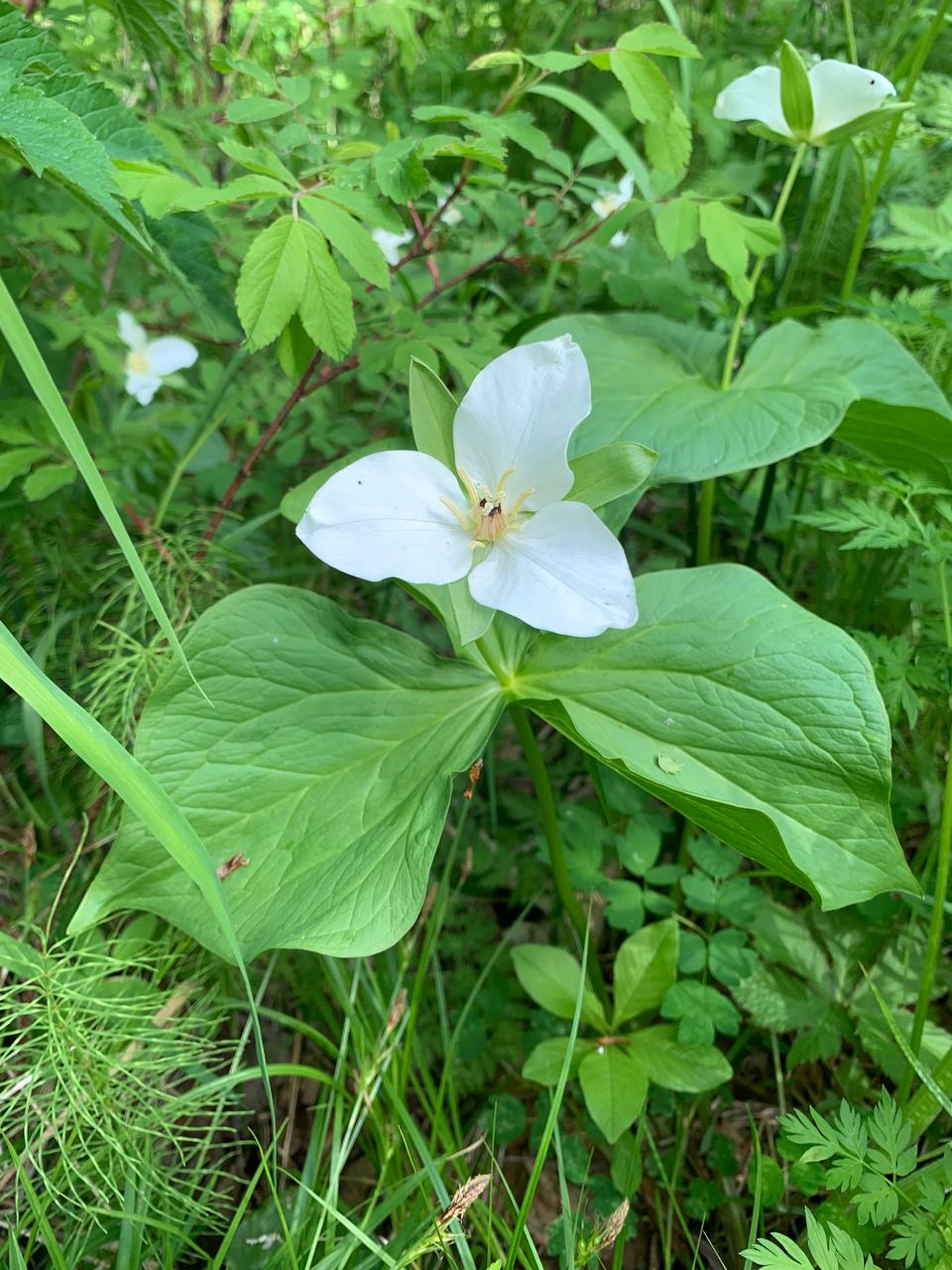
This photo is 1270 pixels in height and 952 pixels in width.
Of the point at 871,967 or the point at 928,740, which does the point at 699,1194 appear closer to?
the point at 871,967

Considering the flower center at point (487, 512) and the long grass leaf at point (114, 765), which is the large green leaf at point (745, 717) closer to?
the flower center at point (487, 512)

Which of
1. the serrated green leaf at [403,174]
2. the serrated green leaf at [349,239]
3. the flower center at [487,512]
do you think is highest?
the serrated green leaf at [403,174]

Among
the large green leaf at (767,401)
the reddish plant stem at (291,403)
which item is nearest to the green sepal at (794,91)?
the large green leaf at (767,401)

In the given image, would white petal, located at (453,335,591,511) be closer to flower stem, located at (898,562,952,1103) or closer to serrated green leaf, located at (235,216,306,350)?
serrated green leaf, located at (235,216,306,350)

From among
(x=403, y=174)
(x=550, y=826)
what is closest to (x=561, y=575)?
(x=550, y=826)

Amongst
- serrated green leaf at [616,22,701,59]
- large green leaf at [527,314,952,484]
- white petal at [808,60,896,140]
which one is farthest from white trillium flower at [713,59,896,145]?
large green leaf at [527,314,952,484]

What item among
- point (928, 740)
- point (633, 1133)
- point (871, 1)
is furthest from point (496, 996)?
point (871, 1)
